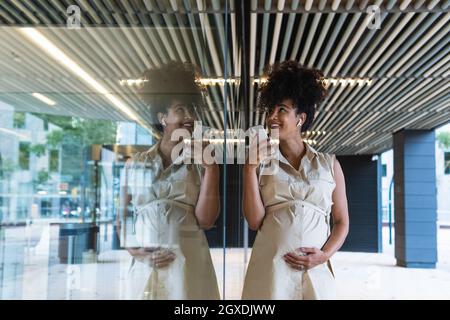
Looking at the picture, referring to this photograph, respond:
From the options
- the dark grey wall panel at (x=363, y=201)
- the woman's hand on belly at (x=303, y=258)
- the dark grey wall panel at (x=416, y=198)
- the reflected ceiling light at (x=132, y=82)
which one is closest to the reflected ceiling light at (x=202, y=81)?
the reflected ceiling light at (x=132, y=82)

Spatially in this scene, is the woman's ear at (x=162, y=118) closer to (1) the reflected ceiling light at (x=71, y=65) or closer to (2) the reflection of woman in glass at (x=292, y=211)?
(1) the reflected ceiling light at (x=71, y=65)

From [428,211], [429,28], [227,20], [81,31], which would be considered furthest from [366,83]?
[81,31]

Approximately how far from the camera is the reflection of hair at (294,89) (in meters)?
2.40

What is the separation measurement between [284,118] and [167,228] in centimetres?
90

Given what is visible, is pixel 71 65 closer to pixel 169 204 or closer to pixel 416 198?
pixel 169 204

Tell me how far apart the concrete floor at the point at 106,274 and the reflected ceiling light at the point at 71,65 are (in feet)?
2.02

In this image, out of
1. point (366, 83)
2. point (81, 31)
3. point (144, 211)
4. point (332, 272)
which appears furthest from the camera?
point (366, 83)

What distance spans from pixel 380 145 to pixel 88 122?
2.08 meters

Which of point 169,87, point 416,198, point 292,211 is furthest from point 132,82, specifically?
point 416,198

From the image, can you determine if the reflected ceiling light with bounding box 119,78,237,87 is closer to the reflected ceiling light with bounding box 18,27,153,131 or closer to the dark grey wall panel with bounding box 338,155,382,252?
the reflected ceiling light with bounding box 18,27,153,131

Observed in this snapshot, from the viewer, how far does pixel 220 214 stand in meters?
2.13

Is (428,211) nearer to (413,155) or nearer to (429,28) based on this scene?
(413,155)

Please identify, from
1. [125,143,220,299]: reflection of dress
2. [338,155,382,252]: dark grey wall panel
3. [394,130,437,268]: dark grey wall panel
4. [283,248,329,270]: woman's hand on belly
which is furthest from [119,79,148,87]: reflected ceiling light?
[394,130,437,268]: dark grey wall panel

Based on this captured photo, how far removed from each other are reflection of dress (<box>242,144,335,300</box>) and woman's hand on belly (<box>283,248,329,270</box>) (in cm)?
2
